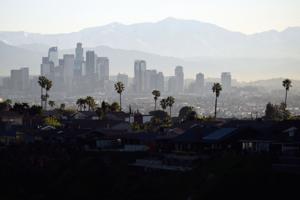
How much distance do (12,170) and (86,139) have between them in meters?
11.2

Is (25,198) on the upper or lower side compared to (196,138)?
lower

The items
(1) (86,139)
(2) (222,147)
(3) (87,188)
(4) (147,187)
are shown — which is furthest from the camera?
(1) (86,139)

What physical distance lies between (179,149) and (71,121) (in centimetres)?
2971

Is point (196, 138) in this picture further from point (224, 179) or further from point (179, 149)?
point (224, 179)

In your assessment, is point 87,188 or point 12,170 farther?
point 12,170

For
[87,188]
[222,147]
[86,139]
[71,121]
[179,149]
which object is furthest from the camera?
[71,121]

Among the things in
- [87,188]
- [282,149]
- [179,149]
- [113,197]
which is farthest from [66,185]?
[282,149]

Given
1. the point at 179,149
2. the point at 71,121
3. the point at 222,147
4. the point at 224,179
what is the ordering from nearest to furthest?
the point at 224,179 → the point at 222,147 → the point at 179,149 → the point at 71,121

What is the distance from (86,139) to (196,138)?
1227 cm

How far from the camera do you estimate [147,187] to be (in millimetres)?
36062

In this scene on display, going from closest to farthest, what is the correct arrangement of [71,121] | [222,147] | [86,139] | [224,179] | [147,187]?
[224,179] → [147,187] → [222,147] → [86,139] → [71,121]

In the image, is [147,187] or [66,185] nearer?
[147,187]

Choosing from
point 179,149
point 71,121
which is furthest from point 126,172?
point 71,121

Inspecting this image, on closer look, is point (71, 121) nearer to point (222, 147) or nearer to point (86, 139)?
point (86, 139)
